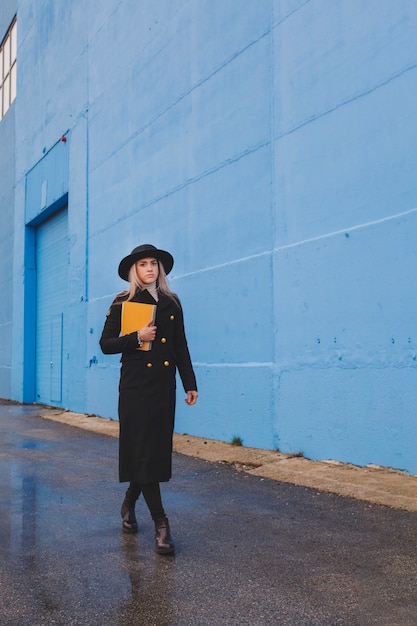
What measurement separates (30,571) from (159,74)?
347 inches

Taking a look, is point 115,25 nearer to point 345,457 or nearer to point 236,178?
point 236,178

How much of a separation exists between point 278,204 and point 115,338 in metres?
4.03

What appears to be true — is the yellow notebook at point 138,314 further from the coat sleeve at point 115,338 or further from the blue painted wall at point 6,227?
the blue painted wall at point 6,227

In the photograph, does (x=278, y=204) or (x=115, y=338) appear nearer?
(x=115, y=338)

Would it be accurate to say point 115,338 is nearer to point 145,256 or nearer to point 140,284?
point 140,284

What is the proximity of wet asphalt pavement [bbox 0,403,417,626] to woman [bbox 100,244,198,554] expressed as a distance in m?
0.38

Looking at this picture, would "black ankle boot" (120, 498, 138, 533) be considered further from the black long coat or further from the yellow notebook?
the yellow notebook

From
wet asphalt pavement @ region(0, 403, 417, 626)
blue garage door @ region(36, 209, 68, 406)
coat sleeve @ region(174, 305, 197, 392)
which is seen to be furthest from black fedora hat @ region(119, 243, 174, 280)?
blue garage door @ region(36, 209, 68, 406)

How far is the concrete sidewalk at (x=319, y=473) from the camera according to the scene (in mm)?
5324

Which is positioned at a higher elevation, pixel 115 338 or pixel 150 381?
pixel 115 338

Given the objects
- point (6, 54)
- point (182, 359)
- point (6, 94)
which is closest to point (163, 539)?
point (182, 359)

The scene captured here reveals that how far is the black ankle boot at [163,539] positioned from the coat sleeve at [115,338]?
1.04 m

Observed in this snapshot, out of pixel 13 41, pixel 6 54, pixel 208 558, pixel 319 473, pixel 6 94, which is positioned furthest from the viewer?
pixel 6 54

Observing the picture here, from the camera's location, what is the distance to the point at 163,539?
13.1ft
